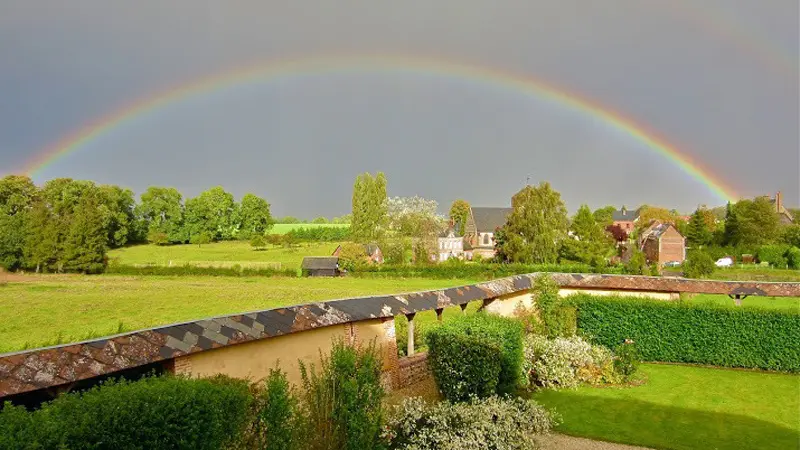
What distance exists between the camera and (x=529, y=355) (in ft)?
48.5

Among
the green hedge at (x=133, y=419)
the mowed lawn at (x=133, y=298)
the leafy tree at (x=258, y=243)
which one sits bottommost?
the mowed lawn at (x=133, y=298)

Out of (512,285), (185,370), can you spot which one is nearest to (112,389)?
(185,370)

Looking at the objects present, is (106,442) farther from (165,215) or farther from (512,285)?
(165,215)

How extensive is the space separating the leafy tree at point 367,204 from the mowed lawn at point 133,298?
29481 mm

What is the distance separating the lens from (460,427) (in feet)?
31.4

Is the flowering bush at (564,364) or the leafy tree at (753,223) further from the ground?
the leafy tree at (753,223)

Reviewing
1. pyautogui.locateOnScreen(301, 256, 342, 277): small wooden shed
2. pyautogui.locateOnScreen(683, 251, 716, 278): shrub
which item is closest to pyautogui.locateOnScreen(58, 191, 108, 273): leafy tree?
pyautogui.locateOnScreen(301, 256, 342, 277): small wooden shed

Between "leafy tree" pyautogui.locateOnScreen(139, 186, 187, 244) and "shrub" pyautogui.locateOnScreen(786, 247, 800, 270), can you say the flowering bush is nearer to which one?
"shrub" pyautogui.locateOnScreen(786, 247, 800, 270)

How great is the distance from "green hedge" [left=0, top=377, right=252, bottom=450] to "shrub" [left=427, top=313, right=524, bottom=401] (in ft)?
18.7

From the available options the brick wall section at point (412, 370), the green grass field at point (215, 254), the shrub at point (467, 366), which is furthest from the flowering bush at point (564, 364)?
the green grass field at point (215, 254)

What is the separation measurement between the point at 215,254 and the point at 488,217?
151 feet

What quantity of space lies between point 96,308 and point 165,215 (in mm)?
71090

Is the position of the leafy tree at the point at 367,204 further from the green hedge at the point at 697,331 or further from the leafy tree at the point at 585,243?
the green hedge at the point at 697,331

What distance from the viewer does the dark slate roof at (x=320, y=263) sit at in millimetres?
60375
